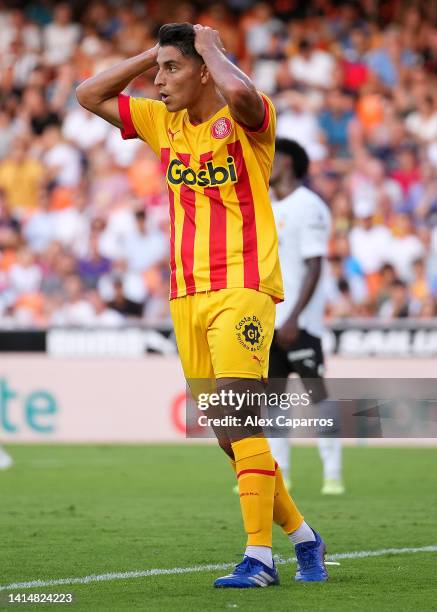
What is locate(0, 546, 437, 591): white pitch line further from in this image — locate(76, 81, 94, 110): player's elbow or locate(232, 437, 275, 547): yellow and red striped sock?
locate(76, 81, 94, 110): player's elbow

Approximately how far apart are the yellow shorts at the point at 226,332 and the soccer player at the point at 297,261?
3.86m

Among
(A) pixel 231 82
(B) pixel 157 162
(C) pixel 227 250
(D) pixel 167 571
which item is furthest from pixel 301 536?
(B) pixel 157 162

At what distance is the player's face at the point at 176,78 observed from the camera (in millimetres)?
6000

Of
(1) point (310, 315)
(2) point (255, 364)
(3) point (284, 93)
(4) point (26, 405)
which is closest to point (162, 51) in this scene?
(2) point (255, 364)

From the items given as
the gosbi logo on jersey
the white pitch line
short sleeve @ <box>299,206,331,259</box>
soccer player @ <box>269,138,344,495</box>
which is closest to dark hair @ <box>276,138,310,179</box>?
soccer player @ <box>269,138,344,495</box>

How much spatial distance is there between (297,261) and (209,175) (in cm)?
421

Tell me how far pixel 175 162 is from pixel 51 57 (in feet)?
51.2

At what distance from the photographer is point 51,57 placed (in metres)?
21.2

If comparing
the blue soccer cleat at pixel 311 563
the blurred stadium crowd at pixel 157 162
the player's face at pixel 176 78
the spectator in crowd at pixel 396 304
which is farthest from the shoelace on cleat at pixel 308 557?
the spectator in crowd at pixel 396 304

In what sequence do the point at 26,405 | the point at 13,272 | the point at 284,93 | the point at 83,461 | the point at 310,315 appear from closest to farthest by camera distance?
the point at 310,315
the point at 83,461
the point at 26,405
the point at 13,272
the point at 284,93

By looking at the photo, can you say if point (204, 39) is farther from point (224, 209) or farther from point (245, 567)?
point (245, 567)

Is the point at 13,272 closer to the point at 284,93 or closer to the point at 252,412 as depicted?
the point at 284,93

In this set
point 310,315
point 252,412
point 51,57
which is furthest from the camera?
point 51,57

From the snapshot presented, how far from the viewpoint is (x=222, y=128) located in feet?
19.8
